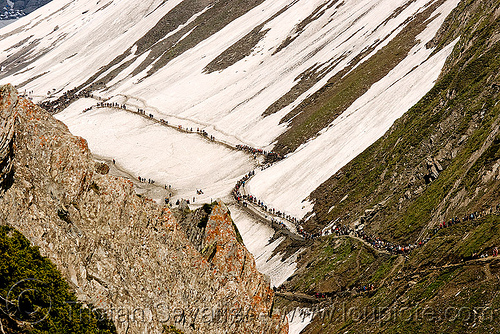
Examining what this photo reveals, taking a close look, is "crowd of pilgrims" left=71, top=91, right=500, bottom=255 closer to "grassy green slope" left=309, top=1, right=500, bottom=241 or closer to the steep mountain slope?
the steep mountain slope

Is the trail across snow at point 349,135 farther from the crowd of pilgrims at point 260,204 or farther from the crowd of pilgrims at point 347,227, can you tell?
the crowd of pilgrims at point 347,227

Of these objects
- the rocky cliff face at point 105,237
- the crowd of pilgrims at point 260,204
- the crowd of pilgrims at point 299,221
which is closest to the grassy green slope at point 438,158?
the crowd of pilgrims at point 299,221

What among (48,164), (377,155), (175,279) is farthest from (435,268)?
(377,155)

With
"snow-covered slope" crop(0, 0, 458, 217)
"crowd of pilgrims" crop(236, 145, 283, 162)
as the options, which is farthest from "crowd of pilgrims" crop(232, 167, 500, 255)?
"crowd of pilgrims" crop(236, 145, 283, 162)

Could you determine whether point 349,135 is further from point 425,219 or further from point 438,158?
point 425,219

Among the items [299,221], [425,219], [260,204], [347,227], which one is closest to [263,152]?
[260,204]

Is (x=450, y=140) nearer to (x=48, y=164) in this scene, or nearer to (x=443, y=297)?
(x=443, y=297)
